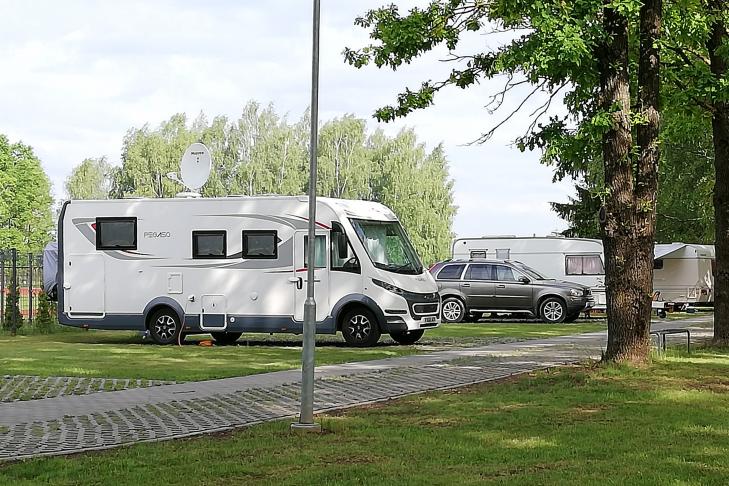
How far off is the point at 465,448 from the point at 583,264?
2693cm

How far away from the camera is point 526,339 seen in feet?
77.5

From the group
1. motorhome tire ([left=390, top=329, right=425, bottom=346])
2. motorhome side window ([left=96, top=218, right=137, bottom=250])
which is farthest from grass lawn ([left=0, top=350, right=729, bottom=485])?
motorhome side window ([left=96, top=218, right=137, bottom=250])

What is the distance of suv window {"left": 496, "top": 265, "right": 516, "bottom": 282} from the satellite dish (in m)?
9.98

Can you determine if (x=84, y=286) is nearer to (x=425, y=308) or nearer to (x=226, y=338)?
(x=226, y=338)

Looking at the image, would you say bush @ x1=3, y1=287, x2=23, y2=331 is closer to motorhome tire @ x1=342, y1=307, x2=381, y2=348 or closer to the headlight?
motorhome tire @ x1=342, y1=307, x2=381, y2=348

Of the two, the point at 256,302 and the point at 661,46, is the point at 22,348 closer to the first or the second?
the point at 256,302

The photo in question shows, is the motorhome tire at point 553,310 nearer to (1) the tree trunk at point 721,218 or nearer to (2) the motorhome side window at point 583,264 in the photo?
(2) the motorhome side window at point 583,264

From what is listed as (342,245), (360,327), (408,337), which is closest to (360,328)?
(360,327)

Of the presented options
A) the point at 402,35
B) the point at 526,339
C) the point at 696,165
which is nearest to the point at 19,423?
the point at 402,35

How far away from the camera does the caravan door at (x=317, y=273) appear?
21.5m

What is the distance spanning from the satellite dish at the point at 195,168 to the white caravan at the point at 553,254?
43.7ft

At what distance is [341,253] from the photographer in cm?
2134

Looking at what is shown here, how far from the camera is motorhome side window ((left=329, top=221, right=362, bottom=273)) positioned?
21.2 m

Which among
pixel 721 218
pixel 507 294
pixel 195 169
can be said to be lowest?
pixel 507 294
